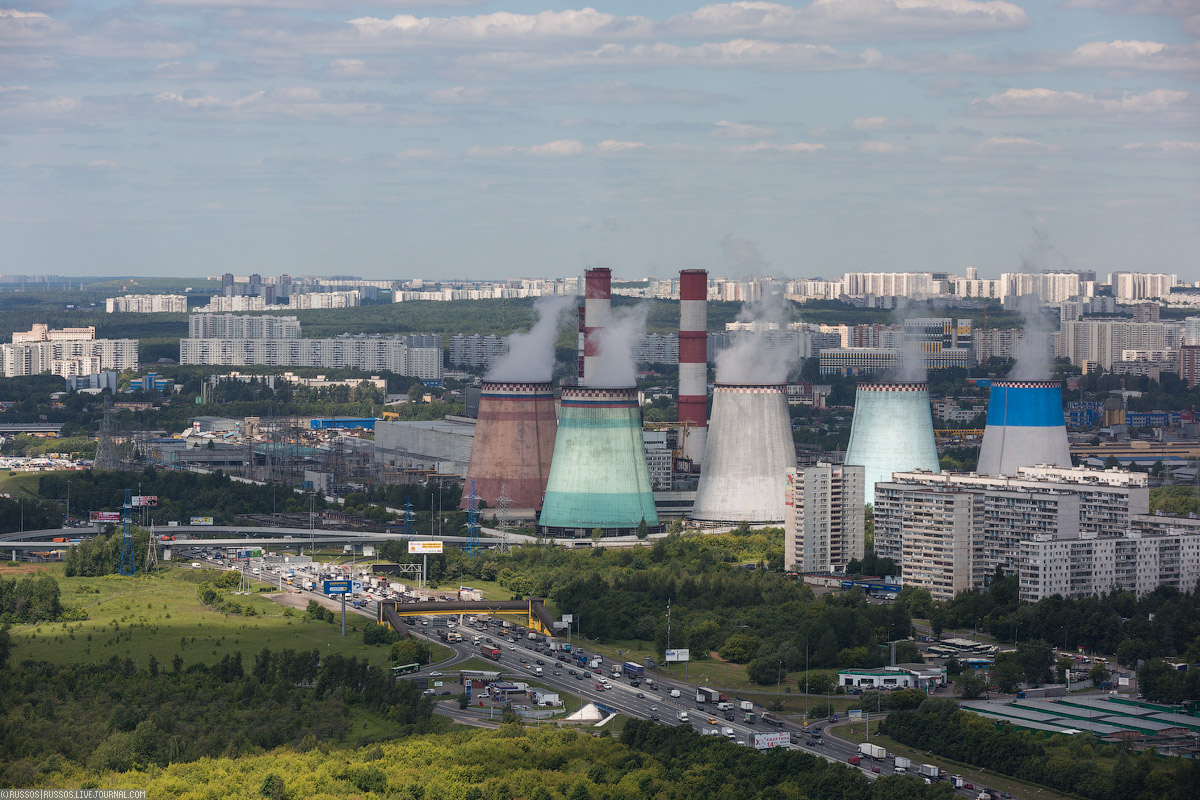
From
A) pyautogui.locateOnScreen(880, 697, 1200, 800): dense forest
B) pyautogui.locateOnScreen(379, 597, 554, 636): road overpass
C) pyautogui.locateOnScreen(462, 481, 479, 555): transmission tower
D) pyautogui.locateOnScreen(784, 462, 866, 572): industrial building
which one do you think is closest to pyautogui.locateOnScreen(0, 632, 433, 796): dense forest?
pyautogui.locateOnScreen(379, 597, 554, 636): road overpass

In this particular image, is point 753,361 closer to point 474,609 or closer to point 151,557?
point 474,609

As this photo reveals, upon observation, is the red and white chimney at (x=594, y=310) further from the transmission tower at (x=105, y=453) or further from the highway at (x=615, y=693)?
the transmission tower at (x=105, y=453)

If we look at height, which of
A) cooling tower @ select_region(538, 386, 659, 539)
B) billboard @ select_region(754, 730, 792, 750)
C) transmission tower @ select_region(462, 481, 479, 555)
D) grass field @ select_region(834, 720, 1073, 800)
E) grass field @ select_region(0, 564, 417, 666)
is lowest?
grass field @ select_region(834, 720, 1073, 800)

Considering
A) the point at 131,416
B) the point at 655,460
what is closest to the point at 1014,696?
the point at 655,460

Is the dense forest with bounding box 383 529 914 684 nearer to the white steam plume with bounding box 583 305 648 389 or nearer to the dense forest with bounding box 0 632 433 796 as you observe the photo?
the white steam plume with bounding box 583 305 648 389

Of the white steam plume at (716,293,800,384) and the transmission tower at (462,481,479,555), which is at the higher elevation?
the white steam plume at (716,293,800,384)

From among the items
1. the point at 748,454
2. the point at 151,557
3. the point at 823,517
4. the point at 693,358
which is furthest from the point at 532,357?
the point at 151,557

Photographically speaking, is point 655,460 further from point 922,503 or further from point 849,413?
point 849,413

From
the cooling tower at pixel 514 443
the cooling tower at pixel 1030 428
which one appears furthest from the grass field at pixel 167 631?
the cooling tower at pixel 1030 428
